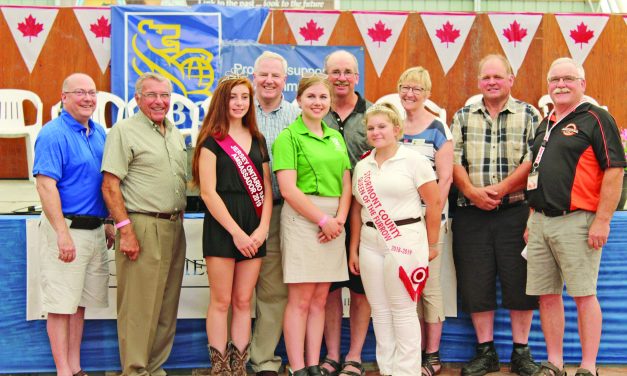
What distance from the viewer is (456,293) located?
4023 millimetres

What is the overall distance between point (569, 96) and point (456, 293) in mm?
1297

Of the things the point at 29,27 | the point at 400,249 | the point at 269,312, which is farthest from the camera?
the point at 29,27

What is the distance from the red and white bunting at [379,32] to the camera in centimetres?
807

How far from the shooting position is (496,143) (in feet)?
12.7

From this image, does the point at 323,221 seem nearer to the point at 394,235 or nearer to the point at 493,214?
the point at 394,235

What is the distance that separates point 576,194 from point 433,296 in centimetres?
94

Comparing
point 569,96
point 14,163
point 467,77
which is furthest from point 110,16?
point 569,96

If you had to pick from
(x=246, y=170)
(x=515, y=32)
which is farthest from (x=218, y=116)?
(x=515, y=32)

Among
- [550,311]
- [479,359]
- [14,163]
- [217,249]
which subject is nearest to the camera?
[217,249]

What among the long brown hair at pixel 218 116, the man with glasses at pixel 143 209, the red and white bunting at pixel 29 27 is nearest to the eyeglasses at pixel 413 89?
the long brown hair at pixel 218 116

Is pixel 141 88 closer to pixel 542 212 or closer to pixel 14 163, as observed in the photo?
pixel 542 212

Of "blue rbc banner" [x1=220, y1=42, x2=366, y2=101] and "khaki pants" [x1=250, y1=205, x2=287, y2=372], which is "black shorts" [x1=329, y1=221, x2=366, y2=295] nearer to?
"khaki pants" [x1=250, y1=205, x2=287, y2=372]

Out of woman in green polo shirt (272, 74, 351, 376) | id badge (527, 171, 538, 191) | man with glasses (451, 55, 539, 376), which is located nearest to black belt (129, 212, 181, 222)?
woman in green polo shirt (272, 74, 351, 376)

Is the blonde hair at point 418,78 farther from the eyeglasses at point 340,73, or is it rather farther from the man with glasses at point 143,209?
the man with glasses at point 143,209
